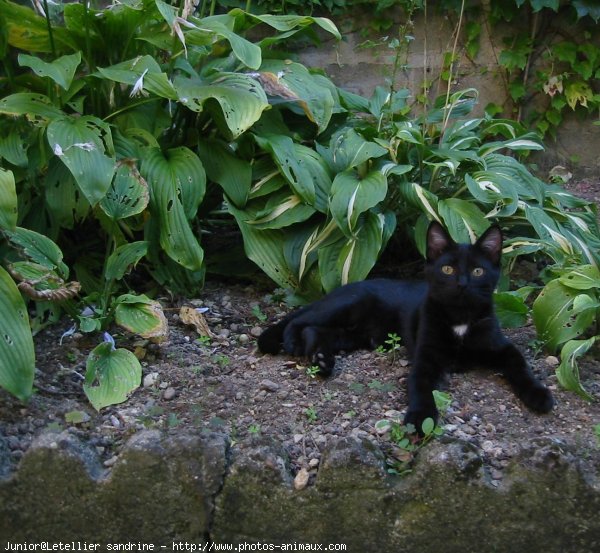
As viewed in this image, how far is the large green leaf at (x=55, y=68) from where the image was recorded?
3.26 m

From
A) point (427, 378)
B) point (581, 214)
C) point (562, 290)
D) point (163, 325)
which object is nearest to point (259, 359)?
point (163, 325)

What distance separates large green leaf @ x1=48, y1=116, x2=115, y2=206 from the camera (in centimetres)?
317

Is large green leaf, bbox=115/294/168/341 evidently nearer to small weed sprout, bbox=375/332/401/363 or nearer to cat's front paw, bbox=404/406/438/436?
small weed sprout, bbox=375/332/401/363

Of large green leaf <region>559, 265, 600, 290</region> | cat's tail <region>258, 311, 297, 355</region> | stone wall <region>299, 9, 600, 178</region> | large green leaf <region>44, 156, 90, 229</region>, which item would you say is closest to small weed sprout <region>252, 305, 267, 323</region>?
cat's tail <region>258, 311, 297, 355</region>

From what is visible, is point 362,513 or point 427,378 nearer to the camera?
point 362,513

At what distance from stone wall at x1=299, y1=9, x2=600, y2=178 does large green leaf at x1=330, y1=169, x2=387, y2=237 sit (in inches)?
89.7

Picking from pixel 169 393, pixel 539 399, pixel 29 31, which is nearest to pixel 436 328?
pixel 539 399

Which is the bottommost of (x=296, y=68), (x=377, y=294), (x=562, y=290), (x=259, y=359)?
(x=259, y=359)

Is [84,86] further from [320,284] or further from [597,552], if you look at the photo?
[597,552]

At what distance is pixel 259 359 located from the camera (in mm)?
3312

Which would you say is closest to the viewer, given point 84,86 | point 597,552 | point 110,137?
point 597,552

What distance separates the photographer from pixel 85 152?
10.6 feet

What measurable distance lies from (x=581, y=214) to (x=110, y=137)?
2.36 m

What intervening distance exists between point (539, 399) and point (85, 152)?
6.29 feet
